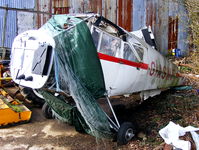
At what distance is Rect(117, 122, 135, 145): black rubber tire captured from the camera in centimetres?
500

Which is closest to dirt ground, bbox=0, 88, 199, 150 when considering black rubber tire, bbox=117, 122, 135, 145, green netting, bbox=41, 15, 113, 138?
black rubber tire, bbox=117, 122, 135, 145

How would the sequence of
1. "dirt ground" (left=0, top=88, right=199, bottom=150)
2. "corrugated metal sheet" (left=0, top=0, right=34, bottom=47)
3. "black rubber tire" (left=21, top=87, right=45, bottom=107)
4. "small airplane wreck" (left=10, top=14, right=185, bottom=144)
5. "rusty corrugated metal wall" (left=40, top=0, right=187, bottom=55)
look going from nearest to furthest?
"small airplane wreck" (left=10, top=14, right=185, bottom=144), "dirt ground" (left=0, top=88, right=199, bottom=150), "black rubber tire" (left=21, top=87, right=45, bottom=107), "corrugated metal sheet" (left=0, top=0, right=34, bottom=47), "rusty corrugated metal wall" (left=40, top=0, right=187, bottom=55)

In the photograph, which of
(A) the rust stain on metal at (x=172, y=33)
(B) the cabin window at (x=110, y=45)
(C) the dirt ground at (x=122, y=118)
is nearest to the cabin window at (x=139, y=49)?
(B) the cabin window at (x=110, y=45)

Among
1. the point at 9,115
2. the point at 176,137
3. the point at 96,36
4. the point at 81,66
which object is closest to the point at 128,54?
the point at 96,36

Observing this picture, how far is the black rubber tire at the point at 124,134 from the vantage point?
5.00 meters

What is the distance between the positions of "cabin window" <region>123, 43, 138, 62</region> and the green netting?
1.01m

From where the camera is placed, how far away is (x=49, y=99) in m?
5.14

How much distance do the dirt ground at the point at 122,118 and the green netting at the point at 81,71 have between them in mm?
654

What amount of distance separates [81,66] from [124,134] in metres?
1.73

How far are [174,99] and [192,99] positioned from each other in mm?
548

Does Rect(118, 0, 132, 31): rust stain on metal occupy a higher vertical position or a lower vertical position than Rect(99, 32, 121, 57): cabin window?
higher

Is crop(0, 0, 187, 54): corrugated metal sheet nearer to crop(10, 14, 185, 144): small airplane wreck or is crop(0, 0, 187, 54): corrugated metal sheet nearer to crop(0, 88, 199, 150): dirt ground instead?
crop(0, 88, 199, 150): dirt ground

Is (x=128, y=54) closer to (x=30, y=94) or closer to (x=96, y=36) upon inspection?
(x=96, y=36)

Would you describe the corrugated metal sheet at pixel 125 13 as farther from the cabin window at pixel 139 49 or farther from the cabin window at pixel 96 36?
the cabin window at pixel 96 36
